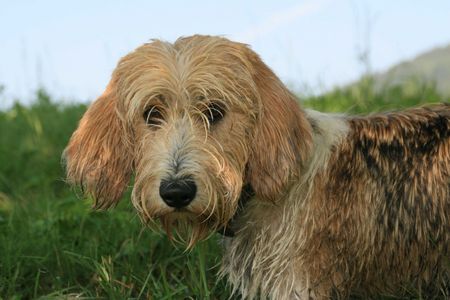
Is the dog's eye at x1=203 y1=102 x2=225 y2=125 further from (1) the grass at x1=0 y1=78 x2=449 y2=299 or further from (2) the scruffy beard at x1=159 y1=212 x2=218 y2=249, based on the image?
(1) the grass at x1=0 y1=78 x2=449 y2=299

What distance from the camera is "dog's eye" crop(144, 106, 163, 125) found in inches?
153

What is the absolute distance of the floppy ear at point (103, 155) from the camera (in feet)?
13.3

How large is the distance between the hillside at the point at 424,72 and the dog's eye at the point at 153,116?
501cm

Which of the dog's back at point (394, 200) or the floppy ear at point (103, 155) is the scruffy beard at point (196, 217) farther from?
the dog's back at point (394, 200)

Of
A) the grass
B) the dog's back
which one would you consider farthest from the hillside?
the dog's back

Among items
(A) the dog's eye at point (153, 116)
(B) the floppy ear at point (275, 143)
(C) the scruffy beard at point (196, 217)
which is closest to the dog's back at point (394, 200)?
(B) the floppy ear at point (275, 143)

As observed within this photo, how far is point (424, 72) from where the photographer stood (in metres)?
10.6

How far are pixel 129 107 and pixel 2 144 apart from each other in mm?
5073

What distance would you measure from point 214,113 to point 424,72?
24.2 ft

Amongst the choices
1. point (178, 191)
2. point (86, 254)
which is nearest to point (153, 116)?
point (178, 191)

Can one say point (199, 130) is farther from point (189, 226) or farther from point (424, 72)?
point (424, 72)

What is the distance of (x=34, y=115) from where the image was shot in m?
9.90

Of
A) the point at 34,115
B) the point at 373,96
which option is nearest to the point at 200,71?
the point at 373,96

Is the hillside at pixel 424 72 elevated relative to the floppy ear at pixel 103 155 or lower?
lower
